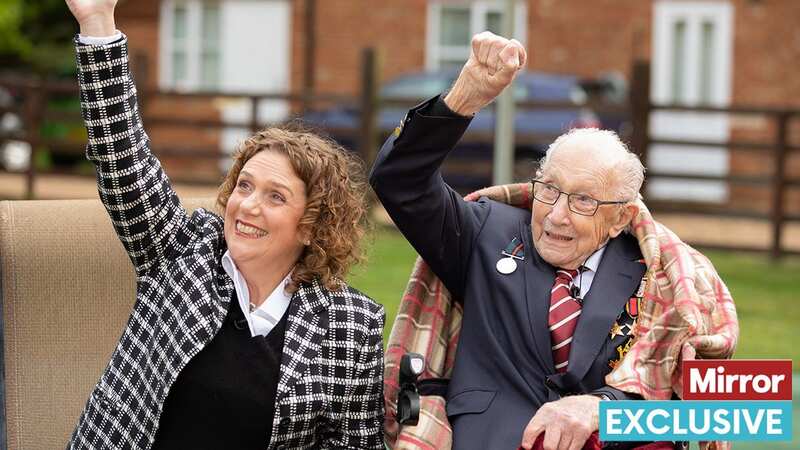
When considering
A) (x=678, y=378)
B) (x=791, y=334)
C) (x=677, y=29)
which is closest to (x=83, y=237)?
(x=678, y=378)

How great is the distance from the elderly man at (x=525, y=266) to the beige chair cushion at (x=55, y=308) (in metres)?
0.76

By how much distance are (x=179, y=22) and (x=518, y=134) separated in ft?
27.3

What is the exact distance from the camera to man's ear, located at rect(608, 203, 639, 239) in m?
3.66

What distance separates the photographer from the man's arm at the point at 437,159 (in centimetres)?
330

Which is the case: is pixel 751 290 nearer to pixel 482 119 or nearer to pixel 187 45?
pixel 482 119

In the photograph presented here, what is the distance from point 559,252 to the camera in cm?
362

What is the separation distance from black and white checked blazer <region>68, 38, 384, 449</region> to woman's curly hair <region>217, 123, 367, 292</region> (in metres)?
0.06

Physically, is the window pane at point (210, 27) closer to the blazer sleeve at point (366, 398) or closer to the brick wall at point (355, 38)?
the brick wall at point (355, 38)

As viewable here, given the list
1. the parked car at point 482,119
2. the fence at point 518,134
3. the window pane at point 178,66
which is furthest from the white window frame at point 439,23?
the window pane at point 178,66

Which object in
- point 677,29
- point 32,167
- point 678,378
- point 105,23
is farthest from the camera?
point 677,29

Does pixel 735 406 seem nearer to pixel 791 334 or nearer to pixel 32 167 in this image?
pixel 791 334

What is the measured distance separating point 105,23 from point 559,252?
130cm

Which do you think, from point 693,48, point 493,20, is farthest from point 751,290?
point 493,20

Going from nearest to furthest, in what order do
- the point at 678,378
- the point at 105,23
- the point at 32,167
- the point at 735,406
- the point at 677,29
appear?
1. the point at 735,406
2. the point at 105,23
3. the point at 678,378
4. the point at 32,167
5. the point at 677,29
